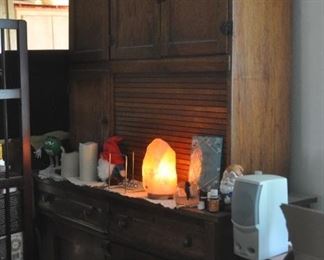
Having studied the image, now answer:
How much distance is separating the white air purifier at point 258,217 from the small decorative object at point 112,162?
0.74m

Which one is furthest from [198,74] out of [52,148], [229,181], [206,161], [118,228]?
[52,148]

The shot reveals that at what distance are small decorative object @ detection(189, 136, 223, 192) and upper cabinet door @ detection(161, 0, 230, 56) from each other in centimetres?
34

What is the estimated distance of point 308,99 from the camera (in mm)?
2309

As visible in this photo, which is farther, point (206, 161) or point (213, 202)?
point (206, 161)

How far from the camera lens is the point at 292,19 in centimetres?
232

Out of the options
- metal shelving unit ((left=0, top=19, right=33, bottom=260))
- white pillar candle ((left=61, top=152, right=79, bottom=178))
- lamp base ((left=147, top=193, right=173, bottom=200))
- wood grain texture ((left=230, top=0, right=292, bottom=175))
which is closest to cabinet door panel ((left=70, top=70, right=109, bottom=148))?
white pillar candle ((left=61, top=152, right=79, bottom=178))

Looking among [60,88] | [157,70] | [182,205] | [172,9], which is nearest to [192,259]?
[182,205]

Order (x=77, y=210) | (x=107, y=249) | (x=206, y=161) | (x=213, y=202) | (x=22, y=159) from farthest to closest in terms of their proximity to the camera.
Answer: (x=22, y=159)
(x=77, y=210)
(x=107, y=249)
(x=206, y=161)
(x=213, y=202)

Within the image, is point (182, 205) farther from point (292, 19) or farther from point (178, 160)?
point (292, 19)

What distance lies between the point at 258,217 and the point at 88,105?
4.04 feet

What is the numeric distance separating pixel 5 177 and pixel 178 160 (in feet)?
2.86

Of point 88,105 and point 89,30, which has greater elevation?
point 89,30

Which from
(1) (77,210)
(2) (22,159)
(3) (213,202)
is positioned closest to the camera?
(3) (213,202)

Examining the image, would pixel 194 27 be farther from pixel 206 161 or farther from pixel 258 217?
pixel 258 217
